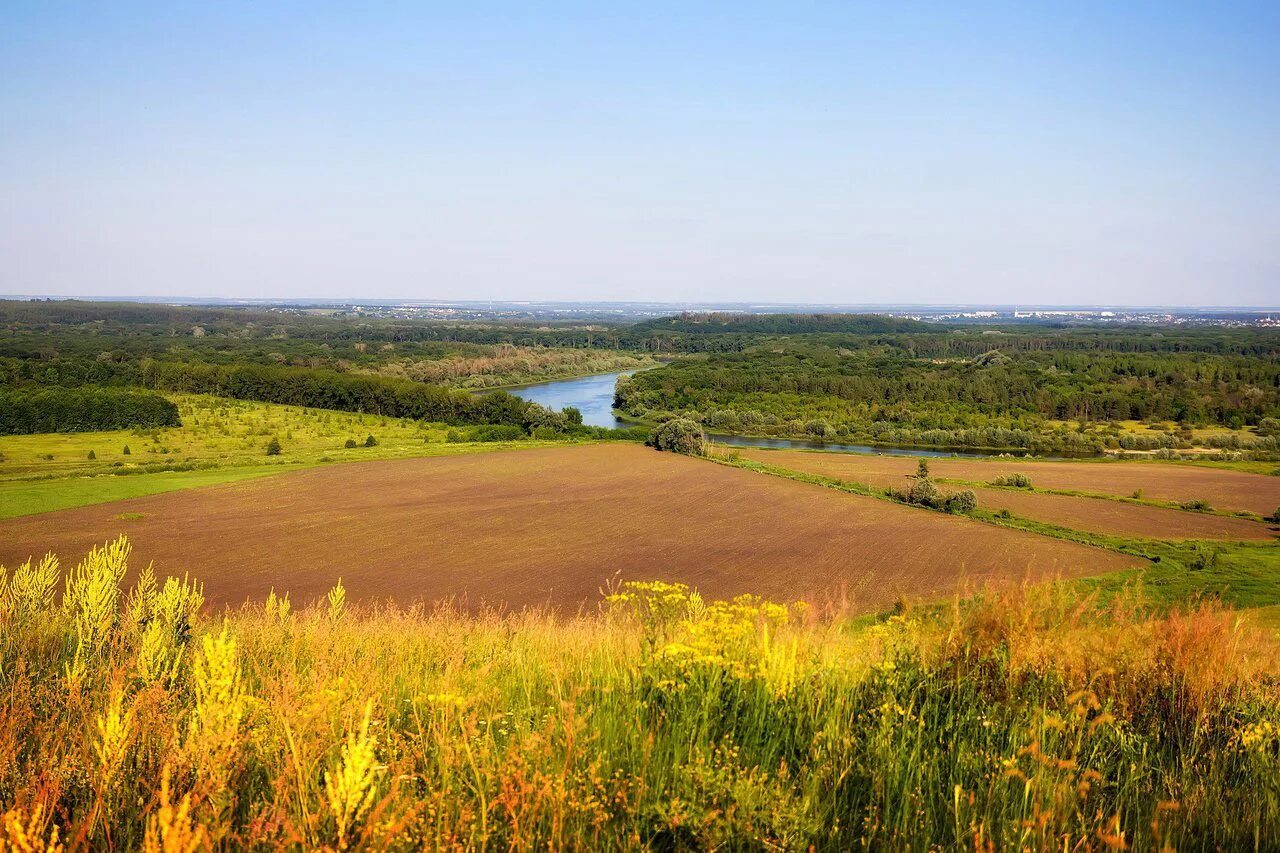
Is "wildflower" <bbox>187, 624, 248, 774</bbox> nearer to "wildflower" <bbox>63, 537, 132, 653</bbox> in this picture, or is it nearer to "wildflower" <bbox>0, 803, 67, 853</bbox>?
"wildflower" <bbox>0, 803, 67, 853</bbox>

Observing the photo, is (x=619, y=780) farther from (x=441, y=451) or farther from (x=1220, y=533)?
(x=441, y=451)

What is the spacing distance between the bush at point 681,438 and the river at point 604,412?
49.2ft

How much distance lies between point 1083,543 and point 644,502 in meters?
20.7

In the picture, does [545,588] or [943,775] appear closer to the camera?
[943,775]

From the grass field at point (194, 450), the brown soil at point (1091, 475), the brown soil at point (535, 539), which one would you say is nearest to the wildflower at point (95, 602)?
the brown soil at point (535, 539)

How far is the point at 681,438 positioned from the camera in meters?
58.1

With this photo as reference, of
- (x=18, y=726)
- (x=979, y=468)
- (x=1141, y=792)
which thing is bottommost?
(x=979, y=468)

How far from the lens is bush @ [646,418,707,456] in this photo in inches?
2275

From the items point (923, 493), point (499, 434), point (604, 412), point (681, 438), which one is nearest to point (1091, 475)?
point (923, 493)

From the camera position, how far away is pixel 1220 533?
3697 centimetres

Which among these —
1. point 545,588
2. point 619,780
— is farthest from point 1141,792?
point 545,588

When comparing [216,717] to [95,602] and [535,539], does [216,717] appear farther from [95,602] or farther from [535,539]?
[535,539]

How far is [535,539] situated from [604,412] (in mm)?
59923

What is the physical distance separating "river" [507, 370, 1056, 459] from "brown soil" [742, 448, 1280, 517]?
9277mm
